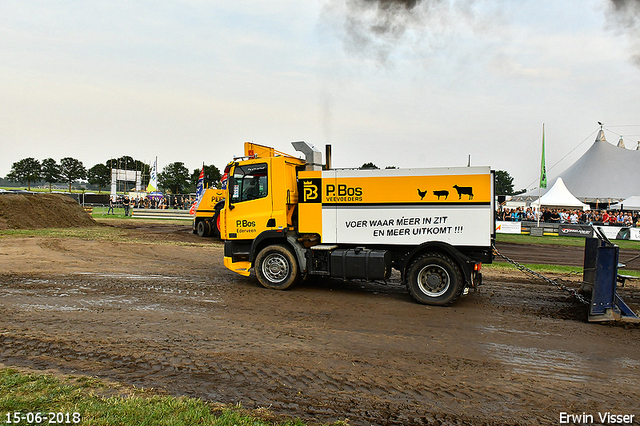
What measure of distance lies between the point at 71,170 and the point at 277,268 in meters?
114

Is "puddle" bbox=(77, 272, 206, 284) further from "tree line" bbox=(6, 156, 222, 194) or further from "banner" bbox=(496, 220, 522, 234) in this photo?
"tree line" bbox=(6, 156, 222, 194)

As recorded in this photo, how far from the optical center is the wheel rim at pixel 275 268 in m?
9.48

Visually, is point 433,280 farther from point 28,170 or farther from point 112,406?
point 28,170

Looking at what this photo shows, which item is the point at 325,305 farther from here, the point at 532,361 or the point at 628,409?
the point at 628,409

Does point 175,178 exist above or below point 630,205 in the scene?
above

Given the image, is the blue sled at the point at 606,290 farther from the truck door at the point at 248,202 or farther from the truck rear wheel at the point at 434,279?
the truck door at the point at 248,202

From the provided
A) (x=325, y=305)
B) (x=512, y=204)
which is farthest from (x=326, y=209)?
(x=512, y=204)

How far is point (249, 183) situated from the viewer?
9812 mm

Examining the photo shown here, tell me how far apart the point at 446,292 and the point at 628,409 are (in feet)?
13.4

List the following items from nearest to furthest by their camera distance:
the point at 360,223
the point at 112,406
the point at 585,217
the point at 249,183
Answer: the point at 112,406 → the point at 360,223 → the point at 249,183 → the point at 585,217

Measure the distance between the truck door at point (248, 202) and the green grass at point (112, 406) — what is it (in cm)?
565

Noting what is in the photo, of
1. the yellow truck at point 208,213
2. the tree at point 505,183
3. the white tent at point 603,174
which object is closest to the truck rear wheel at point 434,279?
the yellow truck at point 208,213

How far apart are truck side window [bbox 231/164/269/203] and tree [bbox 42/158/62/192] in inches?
4427

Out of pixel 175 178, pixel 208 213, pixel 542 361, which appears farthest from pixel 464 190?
pixel 175 178
